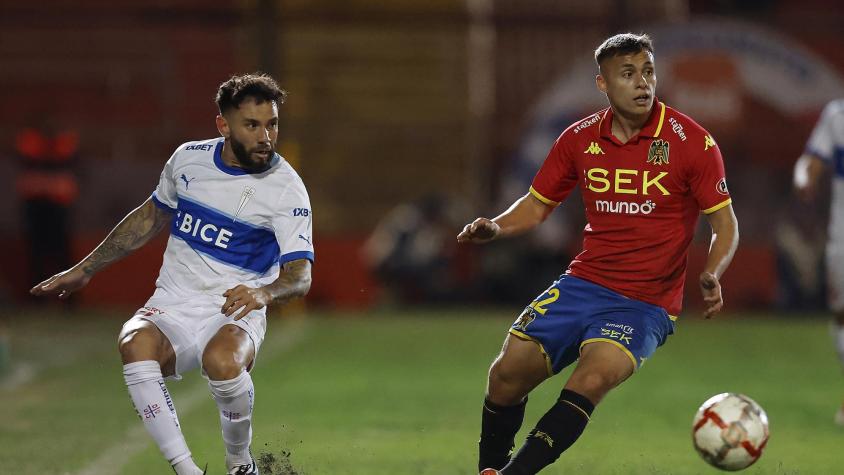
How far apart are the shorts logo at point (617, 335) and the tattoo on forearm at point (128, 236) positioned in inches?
82.4

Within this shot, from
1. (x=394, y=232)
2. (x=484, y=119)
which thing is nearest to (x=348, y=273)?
(x=394, y=232)

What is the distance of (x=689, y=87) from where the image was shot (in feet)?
59.0

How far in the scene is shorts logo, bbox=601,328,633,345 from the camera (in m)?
6.12

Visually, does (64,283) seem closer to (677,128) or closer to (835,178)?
(677,128)

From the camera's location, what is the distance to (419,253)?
57.1 feet

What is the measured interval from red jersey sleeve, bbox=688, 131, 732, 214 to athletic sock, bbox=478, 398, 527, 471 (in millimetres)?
1196

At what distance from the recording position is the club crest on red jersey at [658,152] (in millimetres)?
6251

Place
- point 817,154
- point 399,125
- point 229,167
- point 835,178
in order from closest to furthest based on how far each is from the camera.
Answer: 1. point 229,167
2. point 817,154
3. point 835,178
4. point 399,125

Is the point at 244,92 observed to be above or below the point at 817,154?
above

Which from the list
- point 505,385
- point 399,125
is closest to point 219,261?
point 505,385

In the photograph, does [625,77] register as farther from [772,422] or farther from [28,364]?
[28,364]

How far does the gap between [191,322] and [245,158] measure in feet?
2.50

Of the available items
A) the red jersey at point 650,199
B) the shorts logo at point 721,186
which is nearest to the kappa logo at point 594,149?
the red jersey at point 650,199

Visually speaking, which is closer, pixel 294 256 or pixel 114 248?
pixel 294 256
